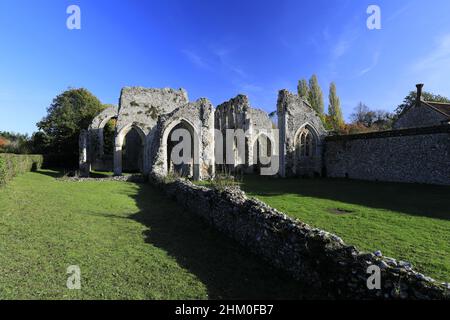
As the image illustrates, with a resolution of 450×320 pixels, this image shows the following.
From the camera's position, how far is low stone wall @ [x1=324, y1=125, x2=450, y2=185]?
1622 centimetres

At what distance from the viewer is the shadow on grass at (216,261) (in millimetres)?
5219

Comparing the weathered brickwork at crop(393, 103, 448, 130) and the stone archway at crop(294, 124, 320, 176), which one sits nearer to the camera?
the stone archway at crop(294, 124, 320, 176)

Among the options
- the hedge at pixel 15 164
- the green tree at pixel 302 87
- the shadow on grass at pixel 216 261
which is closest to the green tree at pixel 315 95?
the green tree at pixel 302 87

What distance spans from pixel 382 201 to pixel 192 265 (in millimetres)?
9041

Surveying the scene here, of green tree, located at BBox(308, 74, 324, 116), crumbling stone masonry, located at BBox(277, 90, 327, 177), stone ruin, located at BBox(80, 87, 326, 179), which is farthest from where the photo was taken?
green tree, located at BBox(308, 74, 324, 116)

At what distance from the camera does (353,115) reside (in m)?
64.4

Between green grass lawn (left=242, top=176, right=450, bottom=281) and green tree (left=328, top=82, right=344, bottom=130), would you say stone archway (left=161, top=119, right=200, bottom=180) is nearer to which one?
→ green grass lawn (left=242, top=176, right=450, bottom=281)

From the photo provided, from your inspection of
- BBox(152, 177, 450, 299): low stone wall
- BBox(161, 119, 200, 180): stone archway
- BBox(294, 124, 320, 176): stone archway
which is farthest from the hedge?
BBox(294, 124, 320, 176): stone archway

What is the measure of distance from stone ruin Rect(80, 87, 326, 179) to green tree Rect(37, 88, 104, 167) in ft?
19.5

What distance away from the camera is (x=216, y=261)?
21.6 feet

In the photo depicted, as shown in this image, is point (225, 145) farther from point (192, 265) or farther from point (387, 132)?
point (192, 265)

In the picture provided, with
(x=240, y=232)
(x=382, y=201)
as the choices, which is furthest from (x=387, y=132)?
(x=240, y=232)

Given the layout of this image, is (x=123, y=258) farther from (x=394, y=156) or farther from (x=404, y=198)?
(x=394, y=156)
